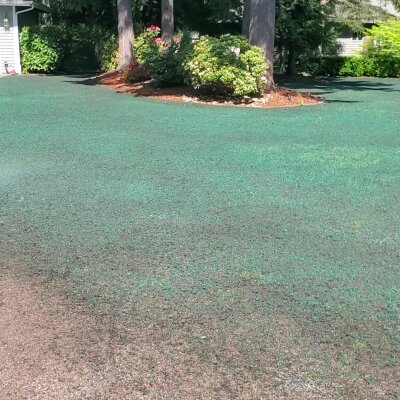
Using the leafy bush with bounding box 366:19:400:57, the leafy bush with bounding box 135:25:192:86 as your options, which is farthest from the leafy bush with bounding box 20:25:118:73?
the leafy bush with bounding box 366:19:400:57

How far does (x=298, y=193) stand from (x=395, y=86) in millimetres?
17492

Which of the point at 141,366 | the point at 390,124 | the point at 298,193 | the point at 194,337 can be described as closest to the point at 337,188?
the point at 298,193

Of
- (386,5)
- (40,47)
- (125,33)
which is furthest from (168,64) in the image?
(386,5)

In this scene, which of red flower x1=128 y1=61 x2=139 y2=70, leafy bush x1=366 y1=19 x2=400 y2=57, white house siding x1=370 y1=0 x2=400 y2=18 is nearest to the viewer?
red flower x1=128 y1=61 x2=139 y2=70

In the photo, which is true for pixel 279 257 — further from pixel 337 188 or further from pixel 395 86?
pixel 395 86

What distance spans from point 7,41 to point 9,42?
91mm

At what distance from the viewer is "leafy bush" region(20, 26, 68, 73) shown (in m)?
23.3

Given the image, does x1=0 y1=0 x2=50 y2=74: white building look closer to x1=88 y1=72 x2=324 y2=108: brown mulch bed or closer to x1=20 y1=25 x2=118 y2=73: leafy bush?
x1=20 y1=25 x2=118 y2=73: leafy bush

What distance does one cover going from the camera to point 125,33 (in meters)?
22.3

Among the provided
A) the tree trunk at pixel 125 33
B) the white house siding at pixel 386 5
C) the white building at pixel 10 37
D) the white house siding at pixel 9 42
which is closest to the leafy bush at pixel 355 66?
the white house siding at pixel 386 5

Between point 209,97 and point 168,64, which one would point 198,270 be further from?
point 168,64

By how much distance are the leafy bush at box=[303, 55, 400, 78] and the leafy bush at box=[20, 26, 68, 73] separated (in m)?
12.4

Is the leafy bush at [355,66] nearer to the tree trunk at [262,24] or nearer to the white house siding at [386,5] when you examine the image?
the white house siding at [386,5]

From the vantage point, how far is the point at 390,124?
38.5 ft
